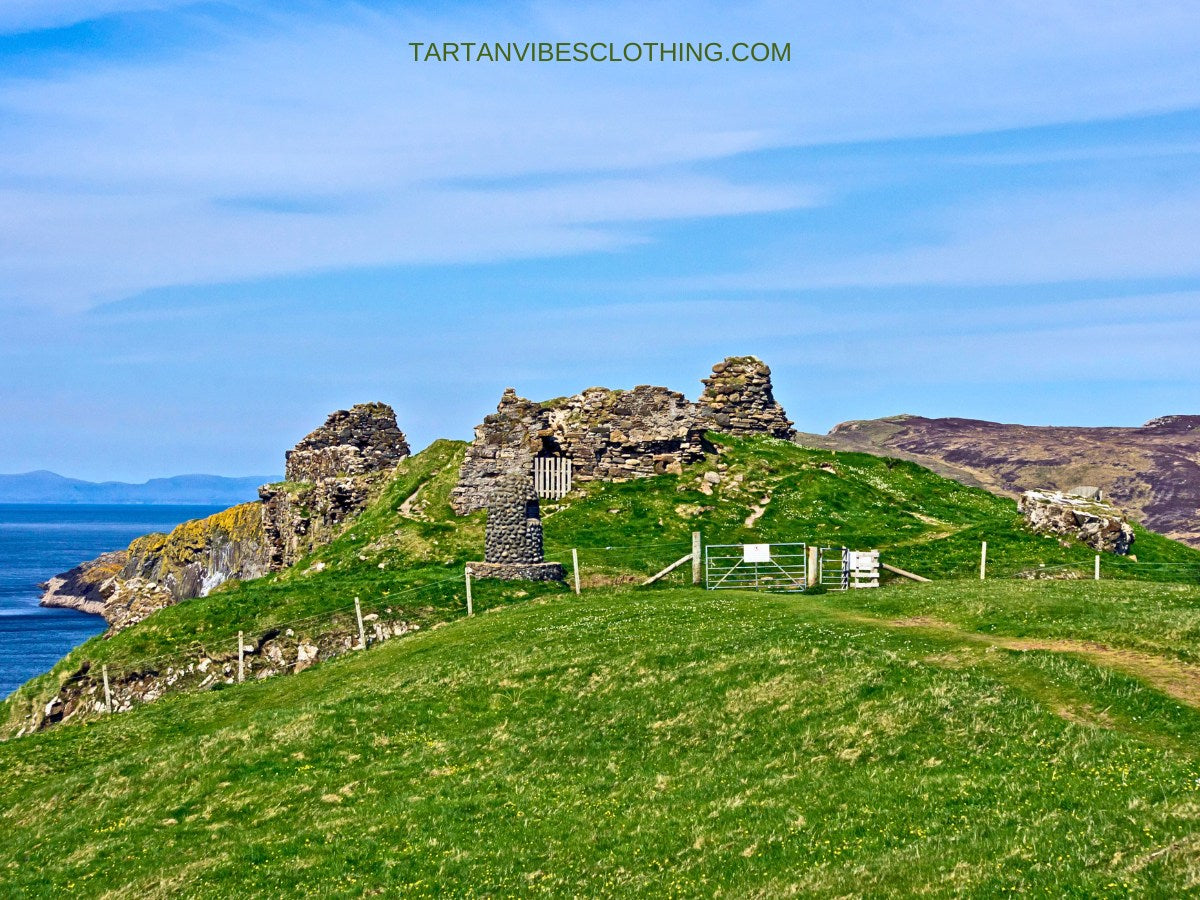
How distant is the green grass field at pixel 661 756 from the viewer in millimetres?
18812

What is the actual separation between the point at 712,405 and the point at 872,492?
1403 centimetres

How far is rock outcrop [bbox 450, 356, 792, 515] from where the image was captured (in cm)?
6397

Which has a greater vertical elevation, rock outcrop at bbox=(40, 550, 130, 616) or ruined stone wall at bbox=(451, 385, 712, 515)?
ruined stone wall at bbox=(451, 385, 712, 515)

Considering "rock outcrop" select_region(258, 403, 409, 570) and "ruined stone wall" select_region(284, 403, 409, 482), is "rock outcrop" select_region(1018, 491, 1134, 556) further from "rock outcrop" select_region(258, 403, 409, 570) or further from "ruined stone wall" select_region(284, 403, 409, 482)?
"ruined stone wall" select_region(284, 403, 409, 482)

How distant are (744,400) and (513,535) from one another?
101 feet

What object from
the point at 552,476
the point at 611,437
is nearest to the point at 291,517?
the point at 552,476

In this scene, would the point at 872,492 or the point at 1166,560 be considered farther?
the point at 872,492

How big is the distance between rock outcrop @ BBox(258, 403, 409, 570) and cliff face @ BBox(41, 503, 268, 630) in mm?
4951

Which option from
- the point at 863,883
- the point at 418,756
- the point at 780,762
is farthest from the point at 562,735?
the point at 863,883

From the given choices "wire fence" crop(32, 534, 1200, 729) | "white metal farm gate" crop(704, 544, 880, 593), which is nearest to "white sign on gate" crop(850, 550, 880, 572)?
"white metal farm gate" crop(704, 544, 880, 593)

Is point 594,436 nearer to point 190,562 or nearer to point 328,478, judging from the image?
point 328,478

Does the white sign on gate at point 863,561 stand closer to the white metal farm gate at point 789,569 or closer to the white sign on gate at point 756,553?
the white metal farm gate at point 789,569

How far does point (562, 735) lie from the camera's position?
27484 millimetres

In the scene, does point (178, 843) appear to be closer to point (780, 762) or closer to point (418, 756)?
point (418, 756)
